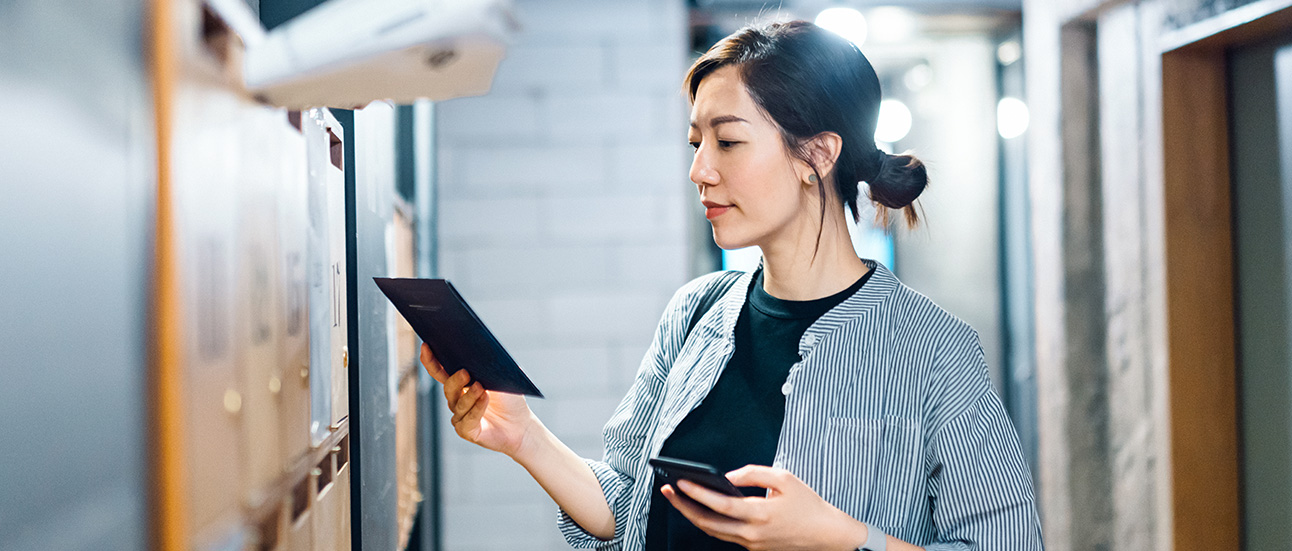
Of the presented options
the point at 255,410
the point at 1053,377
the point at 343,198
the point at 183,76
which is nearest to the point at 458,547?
the point at 1053,377

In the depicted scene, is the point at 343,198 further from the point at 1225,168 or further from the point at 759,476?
the point at 1225,168

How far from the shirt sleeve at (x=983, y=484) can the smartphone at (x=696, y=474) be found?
0.29 meters

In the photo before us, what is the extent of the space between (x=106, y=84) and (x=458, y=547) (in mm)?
2851

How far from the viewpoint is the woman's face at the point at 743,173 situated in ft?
3.75

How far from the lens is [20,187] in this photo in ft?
1.42

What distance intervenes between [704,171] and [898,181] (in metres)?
0.28

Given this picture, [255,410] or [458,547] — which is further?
[458,547]

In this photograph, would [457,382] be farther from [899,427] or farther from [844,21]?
[844,21]

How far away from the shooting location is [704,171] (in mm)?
1158

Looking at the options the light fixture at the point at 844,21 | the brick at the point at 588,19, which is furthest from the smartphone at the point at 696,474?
the light fixture at the point at 844,21

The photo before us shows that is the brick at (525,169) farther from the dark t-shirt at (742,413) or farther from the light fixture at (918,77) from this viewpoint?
the dark t-shirt at (742,413)

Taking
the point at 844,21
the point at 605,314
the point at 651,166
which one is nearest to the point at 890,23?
the point at 844,21

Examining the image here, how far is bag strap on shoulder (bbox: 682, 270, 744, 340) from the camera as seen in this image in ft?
4.32

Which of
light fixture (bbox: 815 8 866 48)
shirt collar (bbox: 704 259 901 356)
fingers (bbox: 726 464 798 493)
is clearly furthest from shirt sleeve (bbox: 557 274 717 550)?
light fixture (bbox: 815 8 866 48)
